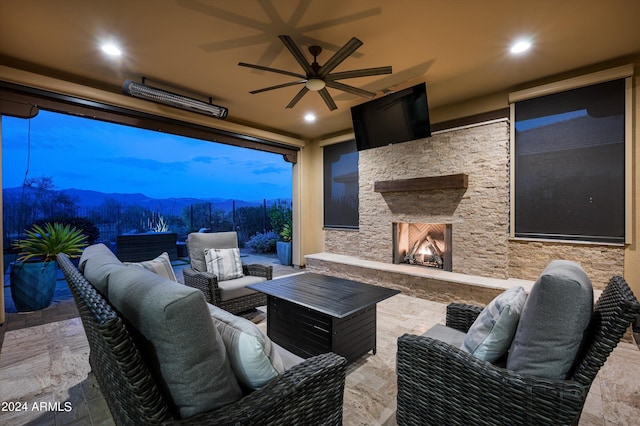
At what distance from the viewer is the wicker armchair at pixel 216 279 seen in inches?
123

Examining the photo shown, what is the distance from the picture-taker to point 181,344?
0.90m

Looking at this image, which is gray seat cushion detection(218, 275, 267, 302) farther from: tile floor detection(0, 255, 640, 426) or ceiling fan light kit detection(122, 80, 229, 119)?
ceiling fan light kit detection(122, 80, 229, 119)

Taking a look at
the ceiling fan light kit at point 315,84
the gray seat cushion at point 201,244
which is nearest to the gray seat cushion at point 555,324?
the ceiling fan light kit at point 315,84

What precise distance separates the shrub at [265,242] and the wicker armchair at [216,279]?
184 inches

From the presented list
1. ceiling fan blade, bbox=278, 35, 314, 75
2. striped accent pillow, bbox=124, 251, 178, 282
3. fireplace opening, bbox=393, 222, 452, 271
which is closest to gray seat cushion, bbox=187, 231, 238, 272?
striped accent pillow, bbox=124, 251, 178, 282

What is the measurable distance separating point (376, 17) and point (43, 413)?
3.80 m

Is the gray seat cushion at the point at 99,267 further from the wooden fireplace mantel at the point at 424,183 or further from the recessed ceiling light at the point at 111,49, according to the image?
the wooden fireplace mantel at the point at 424,183

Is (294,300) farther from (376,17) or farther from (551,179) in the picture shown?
(551,179)

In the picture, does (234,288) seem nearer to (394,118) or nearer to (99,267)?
(99,267)

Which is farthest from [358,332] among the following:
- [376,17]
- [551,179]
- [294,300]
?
[551,179]

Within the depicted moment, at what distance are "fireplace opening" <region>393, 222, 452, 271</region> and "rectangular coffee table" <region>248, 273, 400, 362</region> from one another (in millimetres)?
2201

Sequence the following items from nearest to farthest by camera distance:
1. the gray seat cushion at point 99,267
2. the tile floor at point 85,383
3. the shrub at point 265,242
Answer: the gray seat cushion at point 99,267 < the tile floor at point 85,383 < the shrub at point 265,242

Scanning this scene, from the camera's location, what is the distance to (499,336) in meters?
1.36

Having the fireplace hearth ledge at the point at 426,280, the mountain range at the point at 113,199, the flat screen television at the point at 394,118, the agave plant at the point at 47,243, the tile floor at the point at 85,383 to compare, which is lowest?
the tile floor at the point at 85,383
